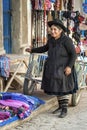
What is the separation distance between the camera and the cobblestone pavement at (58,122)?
23.1 feet

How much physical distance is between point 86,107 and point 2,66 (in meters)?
1.74

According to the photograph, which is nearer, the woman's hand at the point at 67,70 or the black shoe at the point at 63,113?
the woman's hand at the point at 67,70

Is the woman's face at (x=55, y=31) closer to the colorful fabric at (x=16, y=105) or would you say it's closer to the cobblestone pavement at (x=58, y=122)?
the colorful fabric at (x=16, y=105)

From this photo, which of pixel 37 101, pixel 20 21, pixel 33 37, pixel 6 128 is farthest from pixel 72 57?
pixel 33 37

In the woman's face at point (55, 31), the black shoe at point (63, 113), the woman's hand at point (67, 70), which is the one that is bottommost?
the black shoe at point (63, 113)

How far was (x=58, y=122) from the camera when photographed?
24.1 ft

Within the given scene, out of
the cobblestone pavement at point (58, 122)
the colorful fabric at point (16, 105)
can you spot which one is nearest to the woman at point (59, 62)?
the cobblestone pavement at point (58, 122)

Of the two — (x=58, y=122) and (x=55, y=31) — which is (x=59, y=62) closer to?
(x=55, y=31)

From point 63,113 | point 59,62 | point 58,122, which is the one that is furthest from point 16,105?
point 59,62

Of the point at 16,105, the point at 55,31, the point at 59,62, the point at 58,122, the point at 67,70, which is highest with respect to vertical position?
the point at 55,31

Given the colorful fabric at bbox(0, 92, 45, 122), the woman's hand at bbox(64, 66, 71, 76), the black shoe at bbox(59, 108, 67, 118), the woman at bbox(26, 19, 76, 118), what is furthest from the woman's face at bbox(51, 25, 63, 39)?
the black shoe at bbox(59, 108, 67, 118)

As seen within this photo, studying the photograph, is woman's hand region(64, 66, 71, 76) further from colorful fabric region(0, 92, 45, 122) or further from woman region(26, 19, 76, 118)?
colorful fabric region(0, 92, 45, 122)

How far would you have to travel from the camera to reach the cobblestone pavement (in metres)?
7.03

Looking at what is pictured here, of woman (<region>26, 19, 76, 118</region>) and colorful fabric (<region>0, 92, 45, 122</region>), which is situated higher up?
woman (<region>26, 19, 76, 118</region>)
